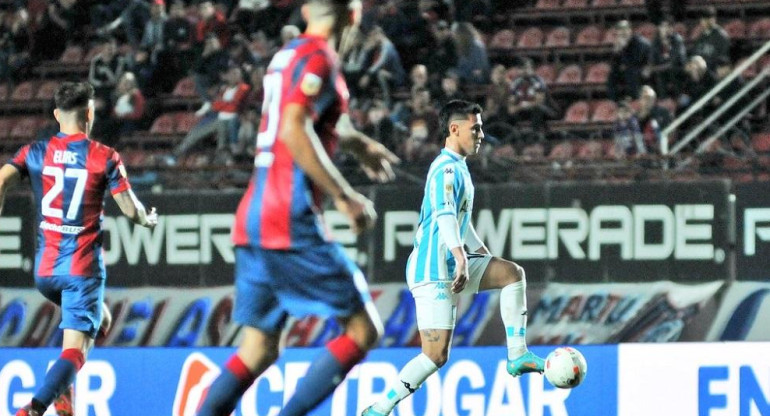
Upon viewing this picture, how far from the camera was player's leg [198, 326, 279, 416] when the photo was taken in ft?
16.5

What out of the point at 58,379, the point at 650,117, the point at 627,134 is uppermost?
the point at 650,117

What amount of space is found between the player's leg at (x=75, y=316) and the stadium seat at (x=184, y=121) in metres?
8.50

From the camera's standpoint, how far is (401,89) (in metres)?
15.2

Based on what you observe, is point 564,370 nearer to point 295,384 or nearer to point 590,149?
point 295,384

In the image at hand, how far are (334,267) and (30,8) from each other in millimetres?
13924

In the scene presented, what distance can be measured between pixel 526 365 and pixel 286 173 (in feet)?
8.63

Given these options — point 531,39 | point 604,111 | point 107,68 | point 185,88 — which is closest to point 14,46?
point 107,68

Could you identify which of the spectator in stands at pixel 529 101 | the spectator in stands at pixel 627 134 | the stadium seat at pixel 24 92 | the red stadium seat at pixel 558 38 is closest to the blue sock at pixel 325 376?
the spectator in stands at pixel 627 134

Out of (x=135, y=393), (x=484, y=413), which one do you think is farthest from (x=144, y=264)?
(x=484, y=413)

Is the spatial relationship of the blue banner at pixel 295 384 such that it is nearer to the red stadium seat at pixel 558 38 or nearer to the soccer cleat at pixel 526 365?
the soccer cleat at pixel 526 365

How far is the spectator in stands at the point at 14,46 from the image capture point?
58.3 ft

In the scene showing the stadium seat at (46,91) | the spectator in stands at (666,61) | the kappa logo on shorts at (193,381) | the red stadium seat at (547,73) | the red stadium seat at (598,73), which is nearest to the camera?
the kappa logo on shorts at (193,381)

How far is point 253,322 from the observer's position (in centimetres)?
513

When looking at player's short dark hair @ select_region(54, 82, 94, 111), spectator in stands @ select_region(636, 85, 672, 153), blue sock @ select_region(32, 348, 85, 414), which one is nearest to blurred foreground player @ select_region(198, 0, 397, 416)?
blue sock @ select_region(32, 348, 85, 414)
